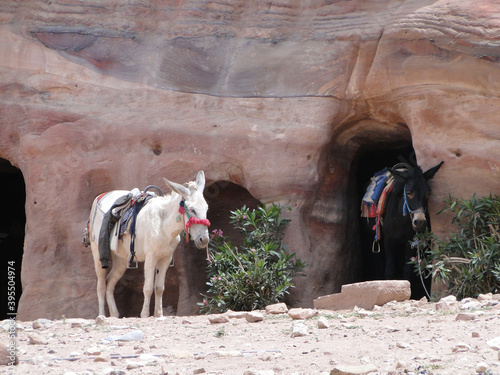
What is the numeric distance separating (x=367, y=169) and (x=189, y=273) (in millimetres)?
4310

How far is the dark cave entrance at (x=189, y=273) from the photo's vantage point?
1177 cm

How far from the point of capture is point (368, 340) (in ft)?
20.4

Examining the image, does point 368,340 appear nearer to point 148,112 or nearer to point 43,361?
point 43,361

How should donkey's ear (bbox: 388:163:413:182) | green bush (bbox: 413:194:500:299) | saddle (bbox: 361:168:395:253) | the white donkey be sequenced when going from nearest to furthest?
green bush (bbox: 413:194:500:299), the white donkey, donkey's ear (bbox: 388:163:413:182), saddle (bbox: 361:168:395:253)

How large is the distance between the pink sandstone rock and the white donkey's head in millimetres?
1812

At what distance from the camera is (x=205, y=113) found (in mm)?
11812

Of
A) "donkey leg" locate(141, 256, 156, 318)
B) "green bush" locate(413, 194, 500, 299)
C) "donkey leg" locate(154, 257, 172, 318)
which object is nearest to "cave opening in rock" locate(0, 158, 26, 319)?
"donkey leg" locate(154, 257, 172, 318)

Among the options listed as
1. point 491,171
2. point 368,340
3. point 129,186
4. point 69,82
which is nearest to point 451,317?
point 368,340

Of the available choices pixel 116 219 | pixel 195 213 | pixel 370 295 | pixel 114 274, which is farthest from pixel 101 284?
pixel 370 295

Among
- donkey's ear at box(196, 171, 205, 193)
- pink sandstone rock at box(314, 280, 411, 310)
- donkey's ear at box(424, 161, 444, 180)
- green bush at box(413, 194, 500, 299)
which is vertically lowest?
pink sandstone rock at box(314, 280, 411, 310)

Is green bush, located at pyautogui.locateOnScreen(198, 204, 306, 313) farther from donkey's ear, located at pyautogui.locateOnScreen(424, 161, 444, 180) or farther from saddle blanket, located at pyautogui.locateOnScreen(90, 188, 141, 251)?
donkey's ear, located at pyautogui.locateOnScreen(424, 161, 444, 180)

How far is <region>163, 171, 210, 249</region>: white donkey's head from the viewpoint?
9461 millimetres

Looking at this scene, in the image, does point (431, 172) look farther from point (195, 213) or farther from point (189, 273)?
point (189, 273)

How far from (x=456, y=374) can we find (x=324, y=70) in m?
7.29
